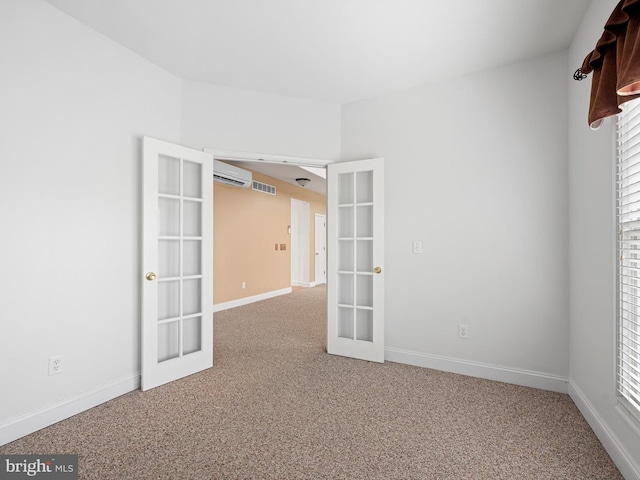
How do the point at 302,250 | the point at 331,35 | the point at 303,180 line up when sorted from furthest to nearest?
the point at 302,250, the point at 303,180, the point at 331,35

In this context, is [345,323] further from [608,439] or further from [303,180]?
[303,180]

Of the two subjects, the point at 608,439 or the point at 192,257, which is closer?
the point at 608,439

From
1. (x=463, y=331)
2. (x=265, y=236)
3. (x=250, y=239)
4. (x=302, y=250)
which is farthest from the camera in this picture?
(x=302, y=250)

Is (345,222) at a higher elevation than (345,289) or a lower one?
higher

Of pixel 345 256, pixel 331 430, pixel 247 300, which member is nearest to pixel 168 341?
pixel 331 430

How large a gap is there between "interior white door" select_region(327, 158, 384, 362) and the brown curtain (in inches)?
69.2

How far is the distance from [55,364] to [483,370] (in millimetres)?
3251

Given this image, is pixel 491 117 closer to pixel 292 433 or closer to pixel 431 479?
pixel 431 479

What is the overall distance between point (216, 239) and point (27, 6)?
12.6ft

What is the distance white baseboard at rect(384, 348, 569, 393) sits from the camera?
8.59ft

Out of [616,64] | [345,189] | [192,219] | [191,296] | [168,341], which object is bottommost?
[168,341]

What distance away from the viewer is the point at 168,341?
9.52 feet

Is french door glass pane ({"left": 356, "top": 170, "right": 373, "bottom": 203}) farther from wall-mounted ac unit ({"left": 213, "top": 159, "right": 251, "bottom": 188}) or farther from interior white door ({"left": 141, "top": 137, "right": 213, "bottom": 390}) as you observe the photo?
wall-mounted ac unit ({"left": 213, "top": 159, "right": 251, "bottom": 188})

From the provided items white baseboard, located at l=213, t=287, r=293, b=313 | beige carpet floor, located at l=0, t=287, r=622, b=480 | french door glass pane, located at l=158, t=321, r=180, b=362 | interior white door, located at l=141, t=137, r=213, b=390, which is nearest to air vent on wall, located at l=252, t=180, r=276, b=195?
white baseboard, located at l=213, t=287, r=293, b=313
